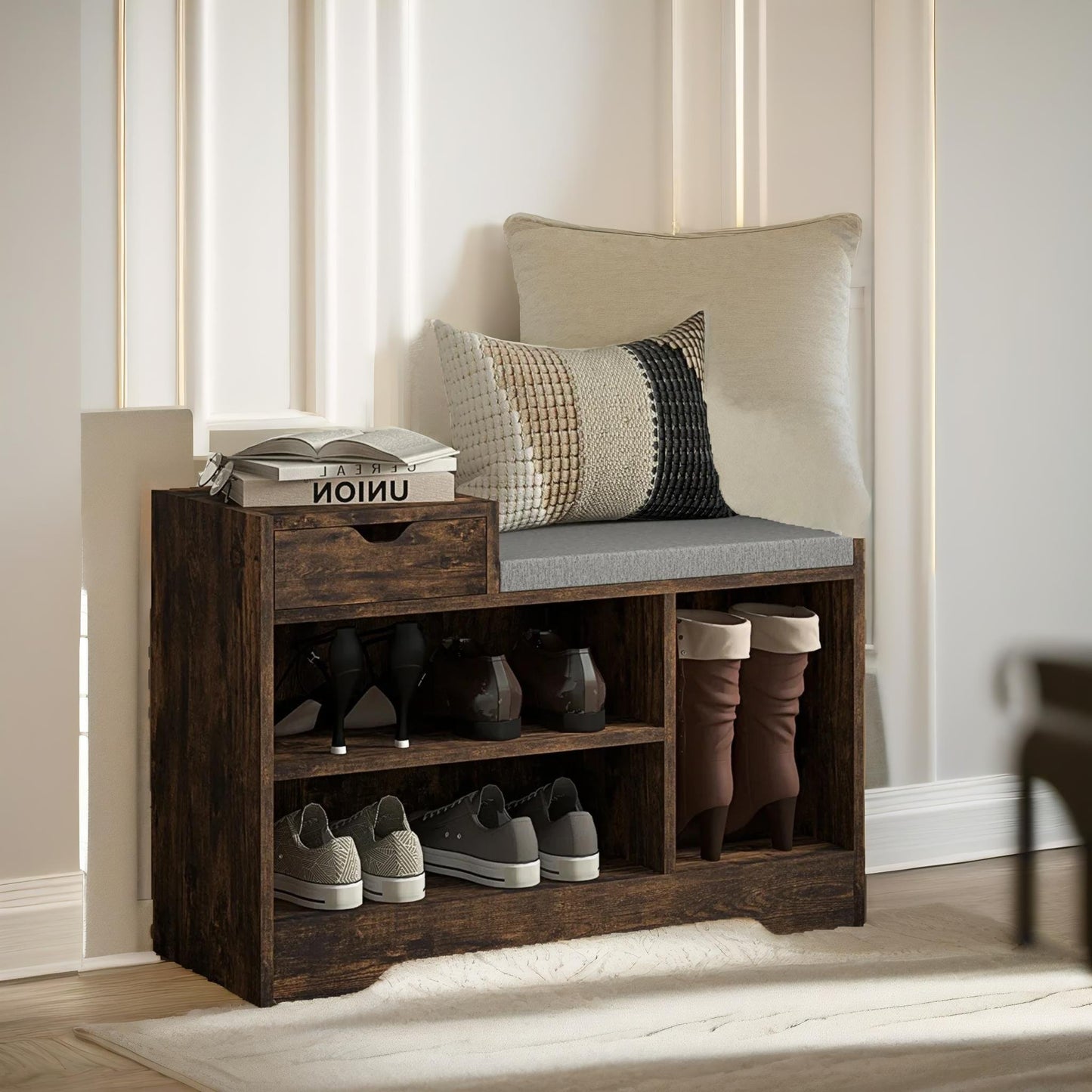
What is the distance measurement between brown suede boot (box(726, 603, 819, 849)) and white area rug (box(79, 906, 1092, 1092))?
0.60 ft

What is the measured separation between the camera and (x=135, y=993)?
6.77 feet

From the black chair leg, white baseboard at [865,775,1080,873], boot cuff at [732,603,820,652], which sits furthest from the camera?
white baseboard at [865,775,1080,873]

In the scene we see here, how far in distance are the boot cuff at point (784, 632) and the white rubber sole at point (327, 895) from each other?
0.68 metres

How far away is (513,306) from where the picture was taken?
2.49 m

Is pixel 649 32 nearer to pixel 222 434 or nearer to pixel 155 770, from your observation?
pixel 222 434

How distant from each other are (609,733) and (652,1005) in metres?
0.37

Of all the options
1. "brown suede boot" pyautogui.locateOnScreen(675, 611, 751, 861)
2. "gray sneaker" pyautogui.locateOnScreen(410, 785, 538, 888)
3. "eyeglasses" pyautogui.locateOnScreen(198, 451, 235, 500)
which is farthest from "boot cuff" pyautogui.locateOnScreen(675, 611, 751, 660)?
"eyeglasses" pyautogui.locateOnScreen(198, 451, 235, 500)

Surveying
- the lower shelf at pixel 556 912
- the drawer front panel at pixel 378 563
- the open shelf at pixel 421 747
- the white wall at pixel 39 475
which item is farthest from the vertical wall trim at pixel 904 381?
the white wall at pixel 39 475

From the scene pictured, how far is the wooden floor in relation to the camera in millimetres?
1804

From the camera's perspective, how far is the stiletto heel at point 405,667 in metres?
2.07

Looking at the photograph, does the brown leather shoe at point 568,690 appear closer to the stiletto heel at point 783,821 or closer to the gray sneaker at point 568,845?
the gray sneaker at point 568,845

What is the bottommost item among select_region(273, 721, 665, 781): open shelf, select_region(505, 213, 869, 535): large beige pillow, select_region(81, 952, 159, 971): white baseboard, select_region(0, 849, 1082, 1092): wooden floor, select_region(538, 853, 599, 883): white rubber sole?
select_region(0, 849, 1082, 1092): wooden floor

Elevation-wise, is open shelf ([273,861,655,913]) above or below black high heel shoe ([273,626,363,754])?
below

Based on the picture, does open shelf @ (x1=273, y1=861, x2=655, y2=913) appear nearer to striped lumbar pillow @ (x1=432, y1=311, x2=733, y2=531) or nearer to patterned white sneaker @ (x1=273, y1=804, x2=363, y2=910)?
patterned white sneaker @ (x1=273, y1=804, x2=363, y2=910)
